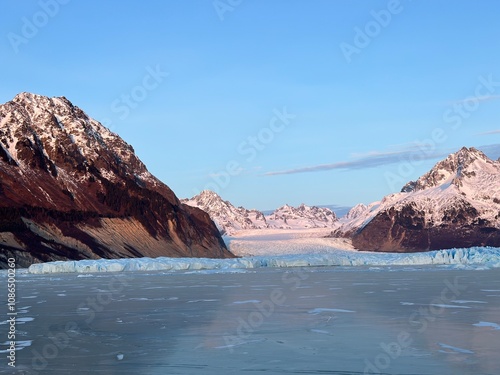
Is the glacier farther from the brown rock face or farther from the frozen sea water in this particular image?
the frozen sea water

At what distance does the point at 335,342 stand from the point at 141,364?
4.64m

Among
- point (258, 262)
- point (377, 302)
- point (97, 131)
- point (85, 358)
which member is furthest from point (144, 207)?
point (85, 358)

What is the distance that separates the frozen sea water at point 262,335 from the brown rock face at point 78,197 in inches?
3406

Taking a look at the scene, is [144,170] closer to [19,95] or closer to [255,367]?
[19,95]

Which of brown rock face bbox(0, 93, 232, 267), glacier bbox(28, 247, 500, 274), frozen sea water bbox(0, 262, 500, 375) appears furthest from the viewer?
brown rock face bbox(0, 93, 232, 267)

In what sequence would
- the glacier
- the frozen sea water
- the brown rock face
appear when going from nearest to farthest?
the frozen sea water, the glacier, the brown rock face

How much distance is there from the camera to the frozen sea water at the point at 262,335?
1260 cm

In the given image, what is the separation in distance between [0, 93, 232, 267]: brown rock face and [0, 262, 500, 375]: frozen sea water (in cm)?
8652

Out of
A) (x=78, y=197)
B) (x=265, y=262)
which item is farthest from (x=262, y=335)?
(x=78, y=197)

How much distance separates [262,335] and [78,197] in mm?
134933

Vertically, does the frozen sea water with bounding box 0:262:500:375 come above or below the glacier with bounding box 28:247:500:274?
above

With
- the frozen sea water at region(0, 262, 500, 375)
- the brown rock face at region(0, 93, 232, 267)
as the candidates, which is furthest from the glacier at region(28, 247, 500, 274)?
the frozen sea water at region(0, 262, 500, 375)

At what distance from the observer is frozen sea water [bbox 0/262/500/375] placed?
1260 centimetres

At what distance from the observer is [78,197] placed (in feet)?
479
